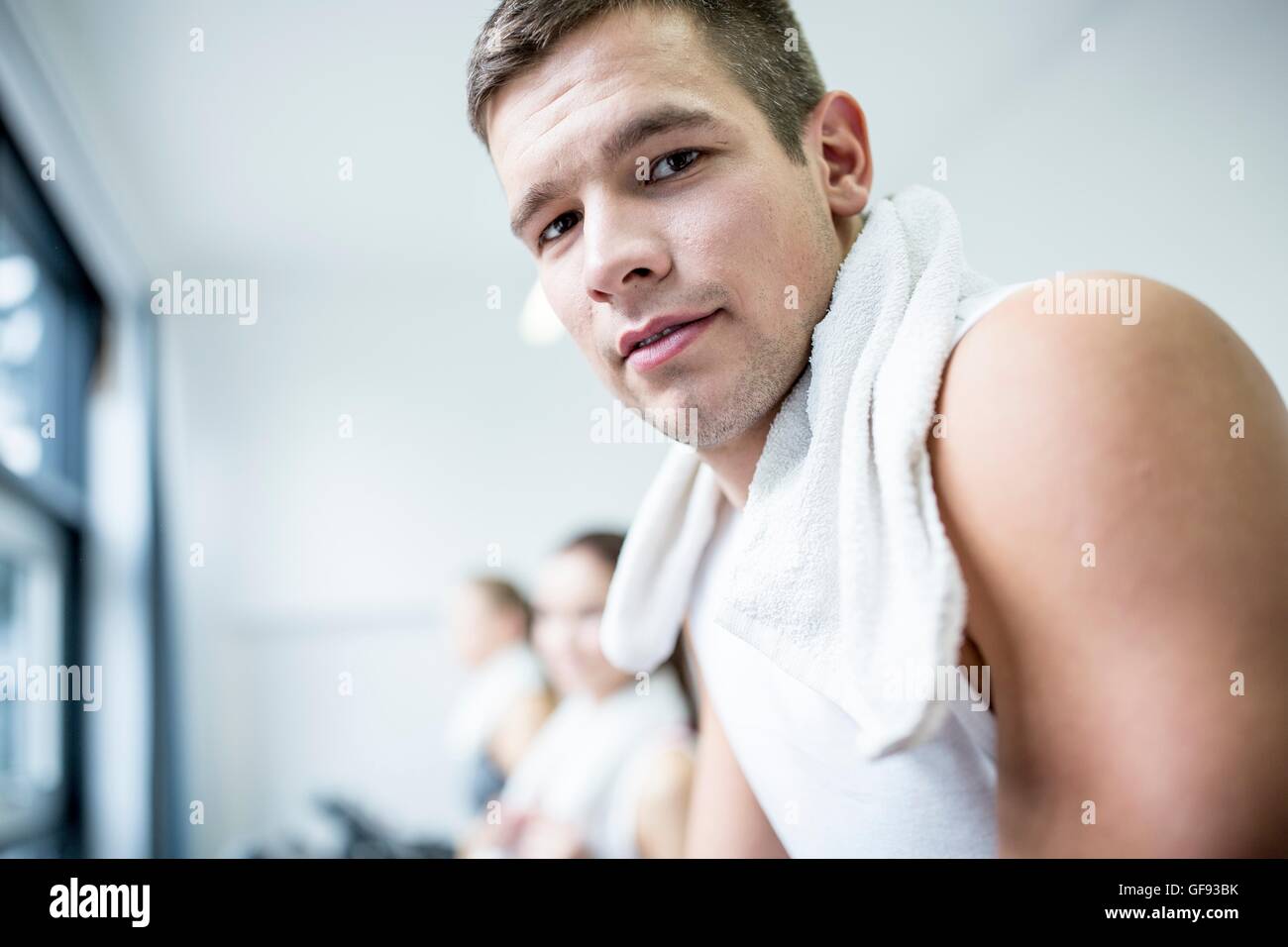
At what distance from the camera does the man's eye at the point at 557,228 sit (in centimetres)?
63

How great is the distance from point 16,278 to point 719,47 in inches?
65.3

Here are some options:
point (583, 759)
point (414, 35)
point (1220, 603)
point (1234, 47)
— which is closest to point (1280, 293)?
point (1234, 47)

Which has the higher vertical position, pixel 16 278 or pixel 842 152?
pixel 16 278

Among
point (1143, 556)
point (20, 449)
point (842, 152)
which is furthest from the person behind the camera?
point (20, 449)

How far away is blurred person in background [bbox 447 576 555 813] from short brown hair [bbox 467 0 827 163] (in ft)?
5.45

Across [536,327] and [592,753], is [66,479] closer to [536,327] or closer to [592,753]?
[536,327]

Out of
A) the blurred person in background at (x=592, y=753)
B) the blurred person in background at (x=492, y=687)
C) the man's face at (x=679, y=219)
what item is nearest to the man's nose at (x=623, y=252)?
the man's face at (x=679, y=219)

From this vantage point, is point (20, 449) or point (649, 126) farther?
point (20, 449)

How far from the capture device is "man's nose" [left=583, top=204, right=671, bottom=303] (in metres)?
0.57

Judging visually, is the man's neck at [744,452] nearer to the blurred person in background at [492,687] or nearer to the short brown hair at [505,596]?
the blurred person in background at [492,687]

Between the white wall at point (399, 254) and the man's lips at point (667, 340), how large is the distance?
462 millimetres

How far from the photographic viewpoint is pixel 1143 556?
0.42 meters

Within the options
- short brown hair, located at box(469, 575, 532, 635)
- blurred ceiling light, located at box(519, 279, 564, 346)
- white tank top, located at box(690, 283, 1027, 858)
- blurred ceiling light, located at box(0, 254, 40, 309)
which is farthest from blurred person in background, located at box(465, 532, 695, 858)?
blurred ceiling light, located at box(0, 254, 40, 309)

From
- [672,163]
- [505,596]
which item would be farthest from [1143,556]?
[505,596]
